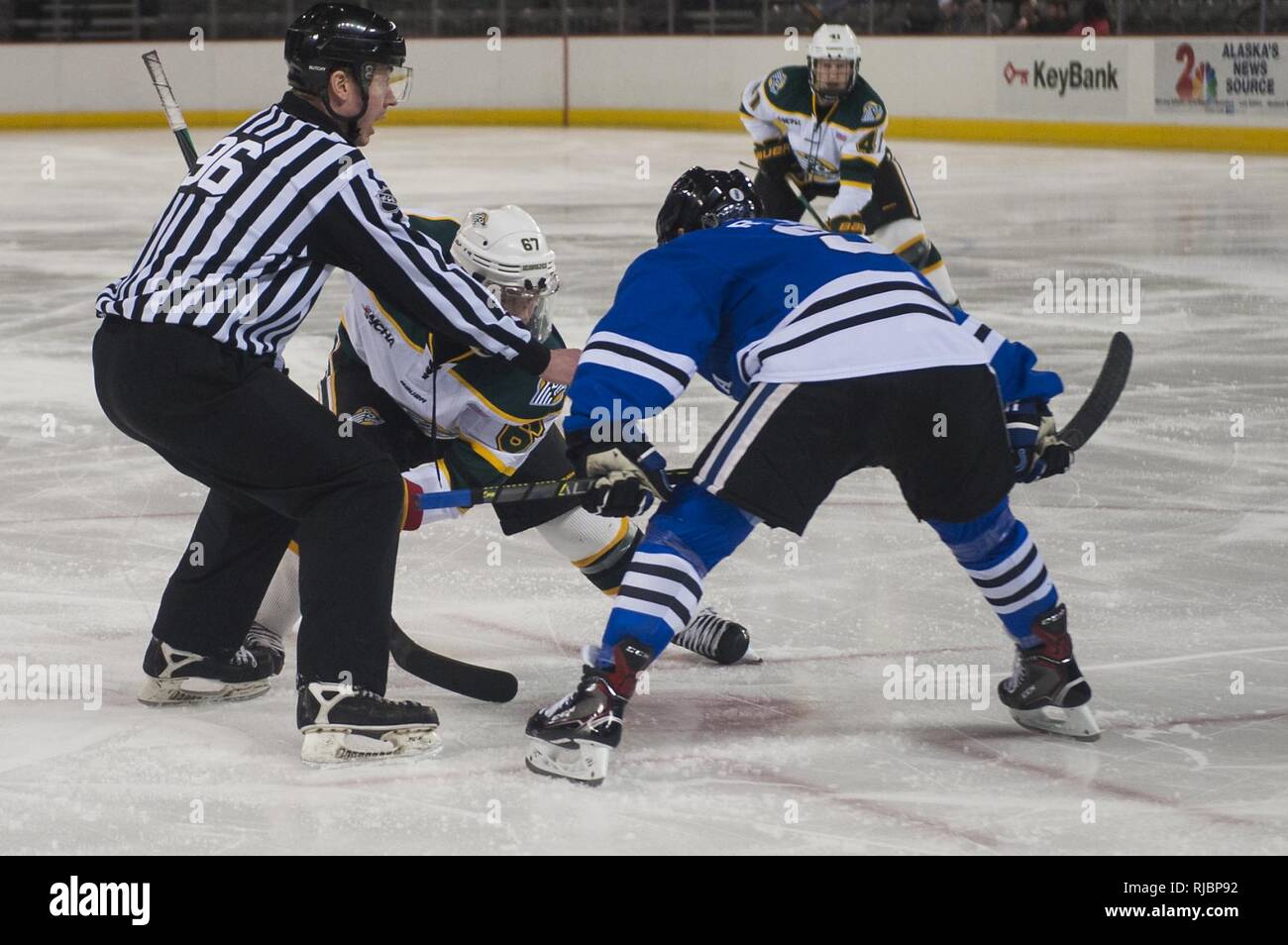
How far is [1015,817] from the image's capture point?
263 centimetres

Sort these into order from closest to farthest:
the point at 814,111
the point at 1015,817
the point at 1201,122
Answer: the point at 1015,817 → the point at 814,111 → the point at 1201,122

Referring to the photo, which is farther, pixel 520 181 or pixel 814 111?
pixel 520 181

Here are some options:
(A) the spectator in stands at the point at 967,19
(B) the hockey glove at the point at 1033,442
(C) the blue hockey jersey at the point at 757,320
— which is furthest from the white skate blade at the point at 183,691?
(A) the spectator in stands at the point at 967,19

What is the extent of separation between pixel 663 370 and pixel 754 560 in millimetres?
1415

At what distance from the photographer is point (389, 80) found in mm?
2955

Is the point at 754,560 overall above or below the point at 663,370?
below

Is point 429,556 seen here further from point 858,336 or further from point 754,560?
point 858,336

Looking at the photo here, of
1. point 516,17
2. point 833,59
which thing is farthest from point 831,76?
point 516,17

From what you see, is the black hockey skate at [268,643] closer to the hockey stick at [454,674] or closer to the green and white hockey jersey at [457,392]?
the hockey stick at [454,674]

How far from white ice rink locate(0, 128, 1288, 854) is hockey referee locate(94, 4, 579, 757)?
267 mm

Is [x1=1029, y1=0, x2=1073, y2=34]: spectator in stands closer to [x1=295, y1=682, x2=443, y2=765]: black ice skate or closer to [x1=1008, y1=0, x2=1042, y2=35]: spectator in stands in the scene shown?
[x1=1008, y1=0, x2=1042, y2=35]: spectator in stands

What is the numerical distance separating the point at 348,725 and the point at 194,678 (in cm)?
41
